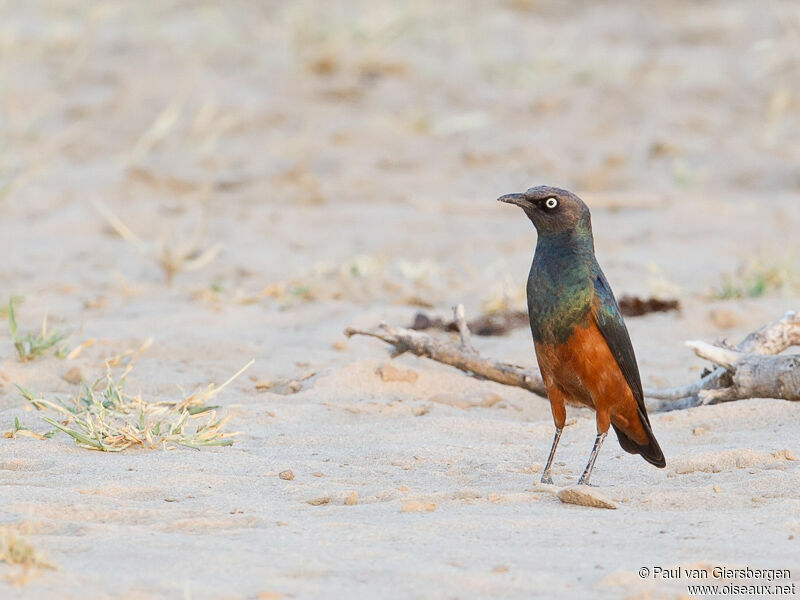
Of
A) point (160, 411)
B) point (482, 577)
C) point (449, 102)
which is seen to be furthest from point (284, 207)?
point (482, 577)

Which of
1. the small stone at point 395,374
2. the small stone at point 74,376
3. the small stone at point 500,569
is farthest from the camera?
the small stone at point 395,374

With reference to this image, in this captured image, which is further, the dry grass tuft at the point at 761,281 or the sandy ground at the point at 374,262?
the dry grass tuft at the point at 761,281

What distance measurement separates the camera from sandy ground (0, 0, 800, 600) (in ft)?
9.50

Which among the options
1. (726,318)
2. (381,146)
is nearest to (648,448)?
(726,318)

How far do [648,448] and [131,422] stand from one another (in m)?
1.79

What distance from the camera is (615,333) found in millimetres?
3740

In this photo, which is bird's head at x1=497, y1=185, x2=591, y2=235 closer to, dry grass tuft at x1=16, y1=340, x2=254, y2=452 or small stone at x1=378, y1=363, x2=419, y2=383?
dry grass tuft at x1=16, y1=340, x2=254, y2=452

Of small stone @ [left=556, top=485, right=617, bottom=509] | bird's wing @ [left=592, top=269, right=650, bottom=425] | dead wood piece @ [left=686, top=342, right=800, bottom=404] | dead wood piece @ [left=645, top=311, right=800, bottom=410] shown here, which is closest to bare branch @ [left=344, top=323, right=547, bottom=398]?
dead wood piece @ [left=645, top=311, right=800, bottom=410]

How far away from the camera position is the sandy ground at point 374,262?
2895 mm

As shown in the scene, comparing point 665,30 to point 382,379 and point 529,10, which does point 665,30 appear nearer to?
point 529,10

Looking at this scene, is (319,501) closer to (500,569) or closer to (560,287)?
(500,569)

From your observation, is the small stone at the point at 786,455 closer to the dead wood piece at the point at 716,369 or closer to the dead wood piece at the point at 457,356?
the dead wood piece at the point at 716,369

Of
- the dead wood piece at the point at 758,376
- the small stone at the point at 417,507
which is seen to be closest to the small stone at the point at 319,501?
the small stone at the point at 417,507

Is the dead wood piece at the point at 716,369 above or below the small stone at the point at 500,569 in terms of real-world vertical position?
below
